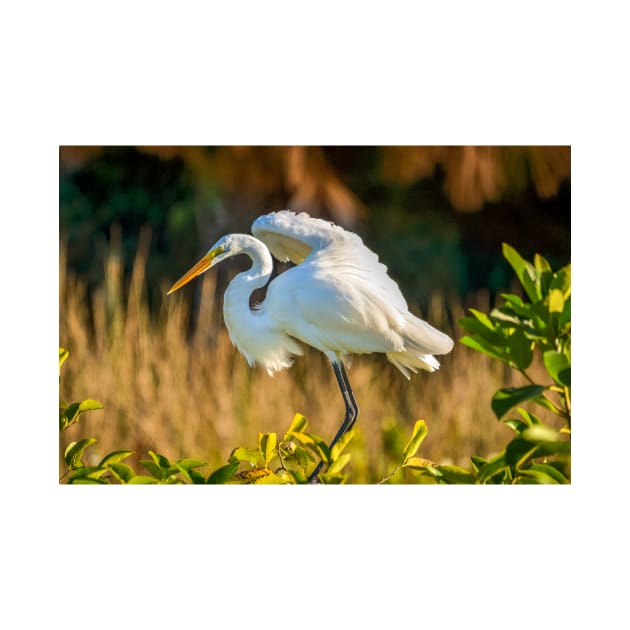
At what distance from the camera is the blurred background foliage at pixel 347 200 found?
3.18m

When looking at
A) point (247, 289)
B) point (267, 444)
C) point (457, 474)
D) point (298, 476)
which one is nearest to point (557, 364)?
point (457, 474)

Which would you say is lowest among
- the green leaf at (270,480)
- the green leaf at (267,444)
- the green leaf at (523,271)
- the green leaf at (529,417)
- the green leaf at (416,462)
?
the green leaf at (270,480)

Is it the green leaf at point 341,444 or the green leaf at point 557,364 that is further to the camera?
the green leaf at point 341,444

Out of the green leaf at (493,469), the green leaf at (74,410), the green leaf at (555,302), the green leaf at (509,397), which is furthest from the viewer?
the green leaf at (74,410)

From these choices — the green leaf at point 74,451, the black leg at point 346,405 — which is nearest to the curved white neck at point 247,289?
the black leg at point 346,405

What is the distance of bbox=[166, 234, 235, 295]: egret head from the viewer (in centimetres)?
321

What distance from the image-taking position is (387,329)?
122 inches

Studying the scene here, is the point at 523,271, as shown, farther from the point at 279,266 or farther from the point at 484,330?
the point at 279,266

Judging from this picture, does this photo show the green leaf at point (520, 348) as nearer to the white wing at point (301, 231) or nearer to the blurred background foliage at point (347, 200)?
the blurred background foliage at point (347, 200)

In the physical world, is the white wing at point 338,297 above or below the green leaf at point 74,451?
above

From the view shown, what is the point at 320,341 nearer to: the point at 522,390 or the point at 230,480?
the point at 230,480

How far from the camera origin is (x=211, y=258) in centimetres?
325

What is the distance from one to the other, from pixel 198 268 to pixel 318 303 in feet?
1.69

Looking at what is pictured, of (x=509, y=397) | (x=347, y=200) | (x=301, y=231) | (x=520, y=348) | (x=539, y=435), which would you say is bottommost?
(x=539, y=435)
